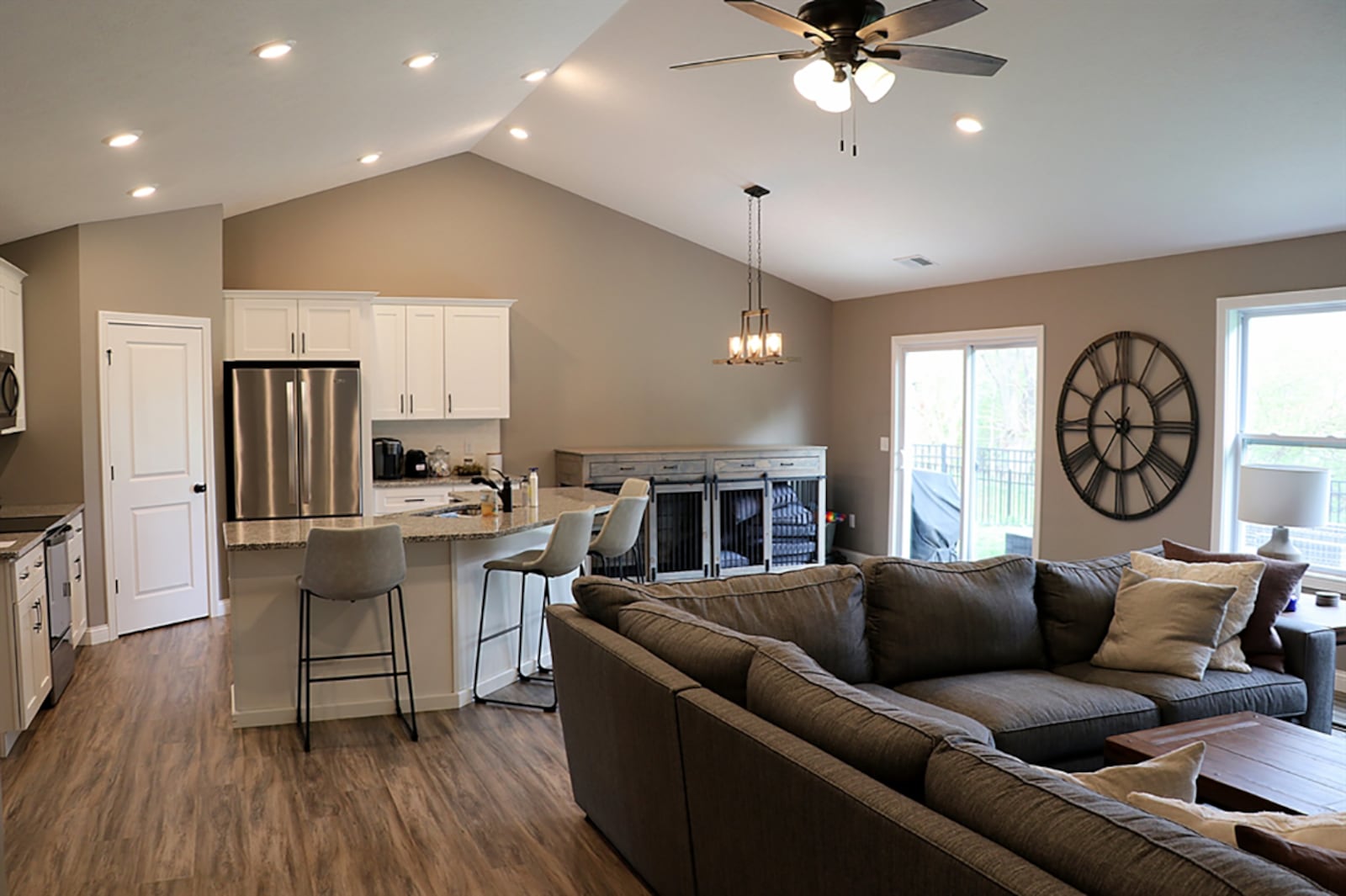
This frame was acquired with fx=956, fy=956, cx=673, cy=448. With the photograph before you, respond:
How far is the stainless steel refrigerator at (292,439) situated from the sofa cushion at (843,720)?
475 centimetres

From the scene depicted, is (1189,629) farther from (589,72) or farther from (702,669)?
(589,72)

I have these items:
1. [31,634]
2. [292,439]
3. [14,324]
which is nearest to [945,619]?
[31,634]

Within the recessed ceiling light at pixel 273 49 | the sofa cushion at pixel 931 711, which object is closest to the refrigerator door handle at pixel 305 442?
the recessed ceiling light at pixel 273 49

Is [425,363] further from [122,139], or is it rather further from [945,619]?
[945,619]

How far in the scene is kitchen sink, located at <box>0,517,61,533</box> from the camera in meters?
4.50

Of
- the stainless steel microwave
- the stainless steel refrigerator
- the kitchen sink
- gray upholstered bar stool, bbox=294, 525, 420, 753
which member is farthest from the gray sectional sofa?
the stainless steel refrigerator

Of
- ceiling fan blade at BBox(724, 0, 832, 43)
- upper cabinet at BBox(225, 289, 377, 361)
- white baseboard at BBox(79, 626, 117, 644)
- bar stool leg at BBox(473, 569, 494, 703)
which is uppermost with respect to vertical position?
ceiling fan blade at BBox(724, 0, 832, 43)

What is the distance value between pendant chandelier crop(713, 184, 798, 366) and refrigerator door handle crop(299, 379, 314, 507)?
2863mm

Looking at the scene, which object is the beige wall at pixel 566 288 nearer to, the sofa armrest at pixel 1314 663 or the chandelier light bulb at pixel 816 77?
the chandelier light bulb at pixel 816 77

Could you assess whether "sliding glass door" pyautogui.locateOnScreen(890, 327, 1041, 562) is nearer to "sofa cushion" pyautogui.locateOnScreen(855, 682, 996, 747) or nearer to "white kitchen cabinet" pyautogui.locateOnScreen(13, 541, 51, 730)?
"sofa cushion" pyautogui.locateOnScreen(855, 682, 996, 747)

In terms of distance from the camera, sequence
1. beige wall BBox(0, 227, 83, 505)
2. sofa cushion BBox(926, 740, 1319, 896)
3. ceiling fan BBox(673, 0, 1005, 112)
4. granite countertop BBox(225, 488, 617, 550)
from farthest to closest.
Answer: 1. beige wall BBox(0, 227, 83, 505)
2. granite countertop BBox(225, 488, 617, 550)
3. ceiling fan BBox(673, 0, 1005, 112)
4. sofa cushion BBox(926, 740, 1319, 896)

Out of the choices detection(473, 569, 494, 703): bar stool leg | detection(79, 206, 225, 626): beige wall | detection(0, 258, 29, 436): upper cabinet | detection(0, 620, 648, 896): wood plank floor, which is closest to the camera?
detection(0, 620, 648, 896): wood plank floor

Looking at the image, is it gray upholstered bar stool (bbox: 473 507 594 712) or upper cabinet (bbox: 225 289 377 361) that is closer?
gray upholstered bar stool (bbox: 473 507 594 712)

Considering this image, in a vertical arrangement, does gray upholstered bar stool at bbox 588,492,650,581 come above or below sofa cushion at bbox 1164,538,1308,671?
above
